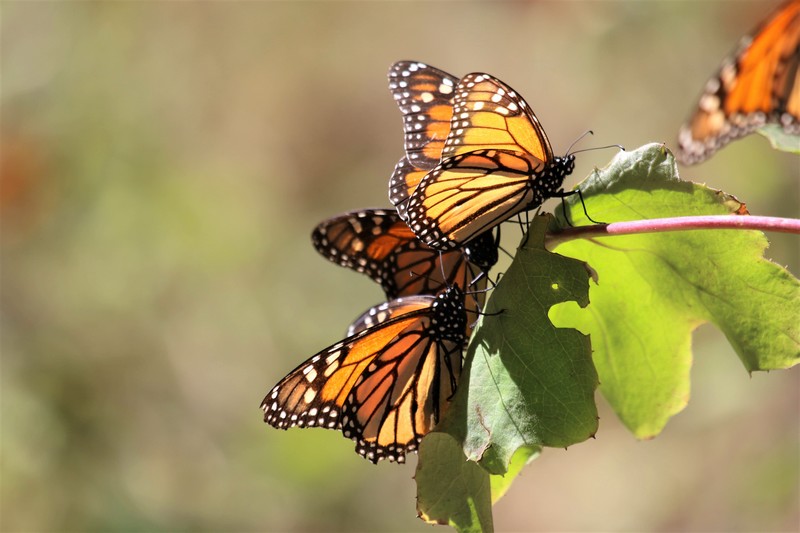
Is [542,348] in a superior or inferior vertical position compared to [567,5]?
inferior

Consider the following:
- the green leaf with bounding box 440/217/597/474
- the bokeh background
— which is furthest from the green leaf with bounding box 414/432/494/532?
the bokeh background

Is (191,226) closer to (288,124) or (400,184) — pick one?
(288,124)

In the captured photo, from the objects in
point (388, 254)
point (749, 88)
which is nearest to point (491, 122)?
point (388, 254)

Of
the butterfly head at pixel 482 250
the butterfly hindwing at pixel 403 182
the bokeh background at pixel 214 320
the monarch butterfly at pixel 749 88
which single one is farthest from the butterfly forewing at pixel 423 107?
the bokeh background at pixel 214 320

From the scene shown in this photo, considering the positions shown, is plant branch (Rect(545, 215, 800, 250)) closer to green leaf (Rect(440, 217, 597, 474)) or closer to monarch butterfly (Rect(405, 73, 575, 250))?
green leaf (Rect(440, 217, 597, 474))

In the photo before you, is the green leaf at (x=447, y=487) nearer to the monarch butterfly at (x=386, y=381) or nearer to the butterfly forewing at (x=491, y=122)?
the monarch butterfly at (x=386, y=381)

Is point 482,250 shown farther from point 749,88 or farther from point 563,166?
point 749,88

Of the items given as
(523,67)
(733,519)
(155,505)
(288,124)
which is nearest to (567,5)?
(523,67)
